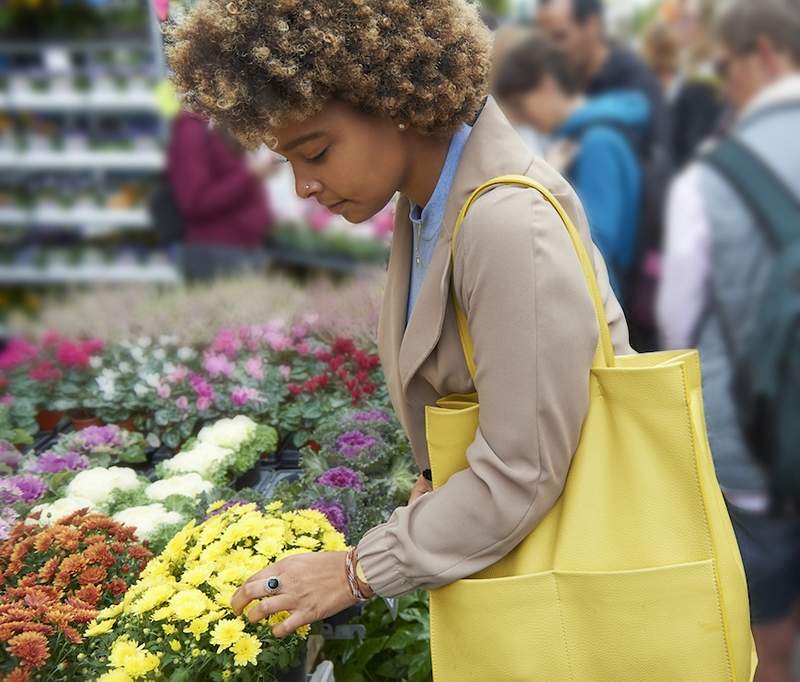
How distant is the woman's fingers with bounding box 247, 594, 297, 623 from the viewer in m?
1.33

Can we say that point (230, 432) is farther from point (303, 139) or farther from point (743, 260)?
point (743, 260)

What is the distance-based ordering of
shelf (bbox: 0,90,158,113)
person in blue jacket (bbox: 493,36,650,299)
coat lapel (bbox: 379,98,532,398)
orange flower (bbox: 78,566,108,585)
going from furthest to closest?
shelf (bbox: 0,90,158,113) < person in blue jacket (bbox: 493,36,650,299) < orange flower (bbox: 78,566,108,585) < coat lapel (bbox: 379,98,532,398)

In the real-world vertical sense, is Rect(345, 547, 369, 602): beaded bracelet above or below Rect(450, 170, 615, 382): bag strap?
below

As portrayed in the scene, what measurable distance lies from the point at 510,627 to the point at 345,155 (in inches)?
27.9

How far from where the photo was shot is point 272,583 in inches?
53.1

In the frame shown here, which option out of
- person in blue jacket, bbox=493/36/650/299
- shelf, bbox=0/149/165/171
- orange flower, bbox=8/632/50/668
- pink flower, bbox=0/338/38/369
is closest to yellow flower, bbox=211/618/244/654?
orange flower, bbox=8/632/50/668

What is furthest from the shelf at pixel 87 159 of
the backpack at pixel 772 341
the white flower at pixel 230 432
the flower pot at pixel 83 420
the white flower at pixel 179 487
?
the backpack at pixel 772 341

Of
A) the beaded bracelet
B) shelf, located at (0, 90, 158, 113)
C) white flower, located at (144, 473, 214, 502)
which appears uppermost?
shelf, located at (0, 90, 158, 113)

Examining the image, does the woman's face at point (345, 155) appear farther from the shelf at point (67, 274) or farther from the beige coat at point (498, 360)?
the shelf at point (67, 274)

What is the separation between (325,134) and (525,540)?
643 mm

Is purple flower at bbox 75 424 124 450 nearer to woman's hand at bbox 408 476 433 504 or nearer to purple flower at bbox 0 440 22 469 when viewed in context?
purple flower at bbox 0 440 22 469

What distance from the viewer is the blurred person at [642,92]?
3525 mm

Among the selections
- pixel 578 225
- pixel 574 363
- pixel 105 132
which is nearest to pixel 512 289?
pixel 574 363

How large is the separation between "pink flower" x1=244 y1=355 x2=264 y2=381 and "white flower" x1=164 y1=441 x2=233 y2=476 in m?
0.38
